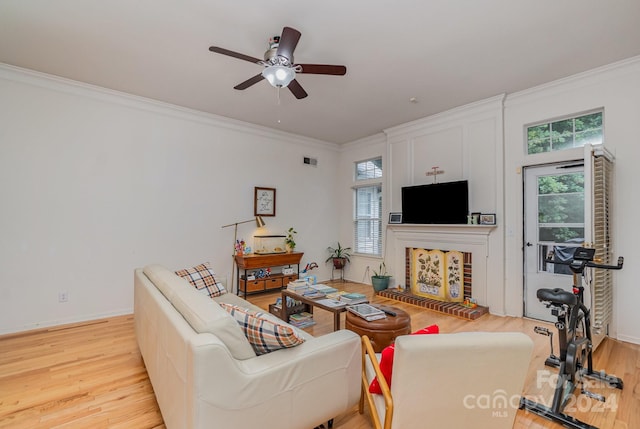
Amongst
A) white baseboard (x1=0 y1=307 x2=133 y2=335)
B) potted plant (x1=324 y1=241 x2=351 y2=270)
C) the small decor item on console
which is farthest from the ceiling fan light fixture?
potted plant (x1=324 y1=241 x2=351 y2=270)

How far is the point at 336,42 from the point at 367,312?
2424 millimetres

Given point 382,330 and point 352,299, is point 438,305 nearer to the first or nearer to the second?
point 352,299

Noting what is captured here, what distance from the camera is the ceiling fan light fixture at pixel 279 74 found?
2.46 meters

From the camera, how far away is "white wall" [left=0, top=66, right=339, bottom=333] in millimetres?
3268

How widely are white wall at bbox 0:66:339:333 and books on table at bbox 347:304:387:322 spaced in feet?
9.18

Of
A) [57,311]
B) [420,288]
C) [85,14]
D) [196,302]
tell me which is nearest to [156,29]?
[85,14]

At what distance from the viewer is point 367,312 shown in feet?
8.20

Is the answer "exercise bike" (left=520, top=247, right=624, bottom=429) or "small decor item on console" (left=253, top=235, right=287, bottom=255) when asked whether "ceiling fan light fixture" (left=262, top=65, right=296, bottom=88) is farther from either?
"small decor item on console" (left=253, top=235, right=287, bottom=255)

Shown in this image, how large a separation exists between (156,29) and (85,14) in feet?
1.67

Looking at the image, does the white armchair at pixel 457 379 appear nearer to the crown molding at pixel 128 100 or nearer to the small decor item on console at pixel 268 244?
the small decor item on console at pixel 268 244

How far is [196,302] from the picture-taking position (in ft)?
5.27

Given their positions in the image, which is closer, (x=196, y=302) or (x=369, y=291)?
(x=196, y=302)

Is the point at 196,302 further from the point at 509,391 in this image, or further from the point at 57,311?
the point at 57,311

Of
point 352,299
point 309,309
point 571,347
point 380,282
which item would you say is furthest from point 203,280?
point 571,347
